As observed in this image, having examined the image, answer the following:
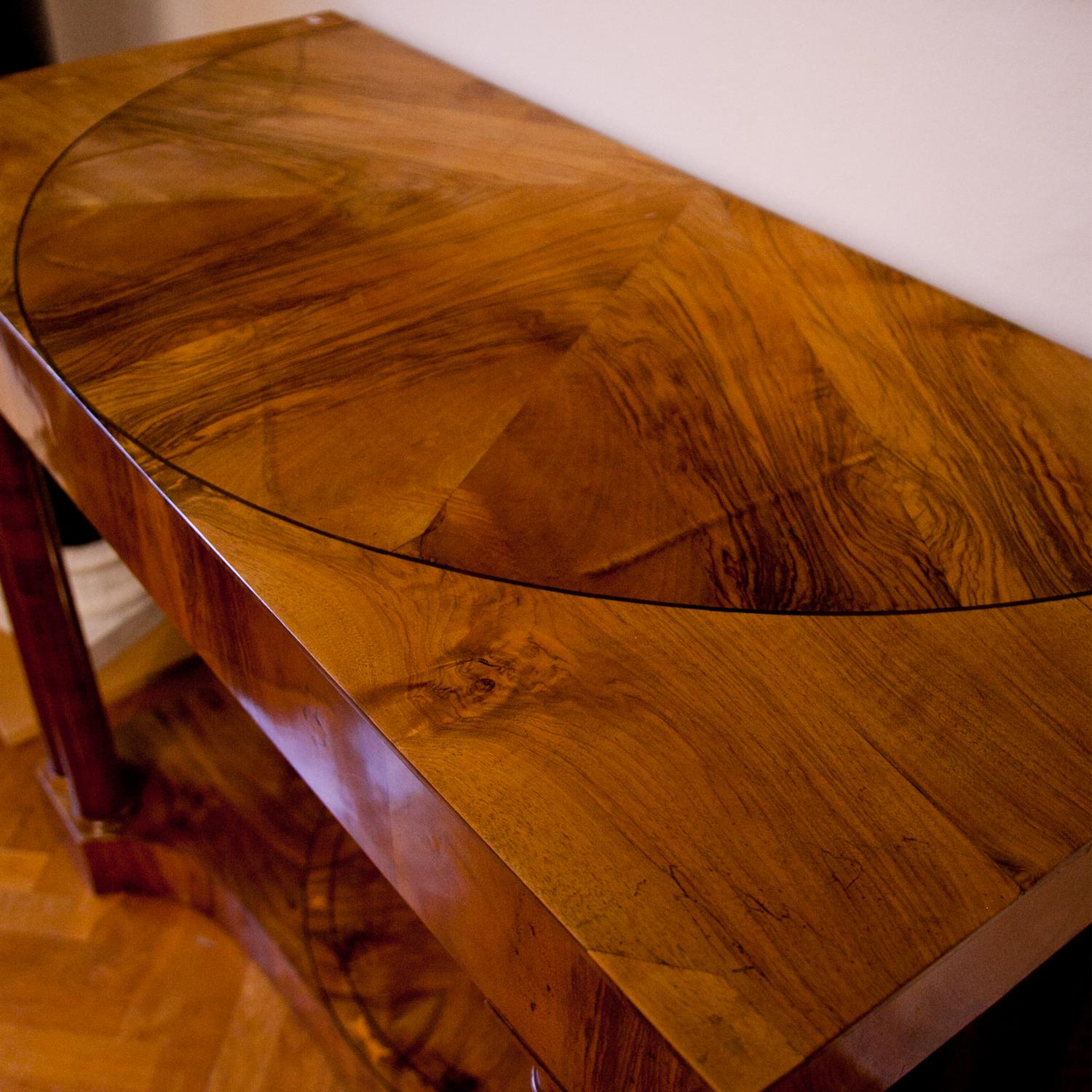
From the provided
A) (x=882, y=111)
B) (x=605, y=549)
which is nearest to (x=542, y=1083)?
(x=605, y=549)

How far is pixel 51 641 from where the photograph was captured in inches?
34.3

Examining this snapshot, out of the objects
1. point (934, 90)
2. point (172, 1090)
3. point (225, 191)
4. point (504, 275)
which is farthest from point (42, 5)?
point (172, 1090)

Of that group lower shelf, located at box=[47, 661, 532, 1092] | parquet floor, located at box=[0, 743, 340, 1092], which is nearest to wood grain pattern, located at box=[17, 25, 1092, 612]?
lower shelf, located at box=[47, 661, 532, 1092]

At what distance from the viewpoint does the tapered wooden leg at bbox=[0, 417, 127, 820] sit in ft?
2.55

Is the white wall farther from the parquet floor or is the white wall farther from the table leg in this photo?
the parquet floor

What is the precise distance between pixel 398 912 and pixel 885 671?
2.15 feet

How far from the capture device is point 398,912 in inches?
37.2

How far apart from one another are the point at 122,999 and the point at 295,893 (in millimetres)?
199

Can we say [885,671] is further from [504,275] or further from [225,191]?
[225,191]

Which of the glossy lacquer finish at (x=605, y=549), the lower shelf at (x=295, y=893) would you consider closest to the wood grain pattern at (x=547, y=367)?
the glossy lacquer finish at (x=605, y=549)

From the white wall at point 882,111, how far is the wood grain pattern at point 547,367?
0.11 feet

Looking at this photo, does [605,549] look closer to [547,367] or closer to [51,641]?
[547,367]

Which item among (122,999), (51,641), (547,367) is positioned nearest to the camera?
(547,367)

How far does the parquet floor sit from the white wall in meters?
0.81
